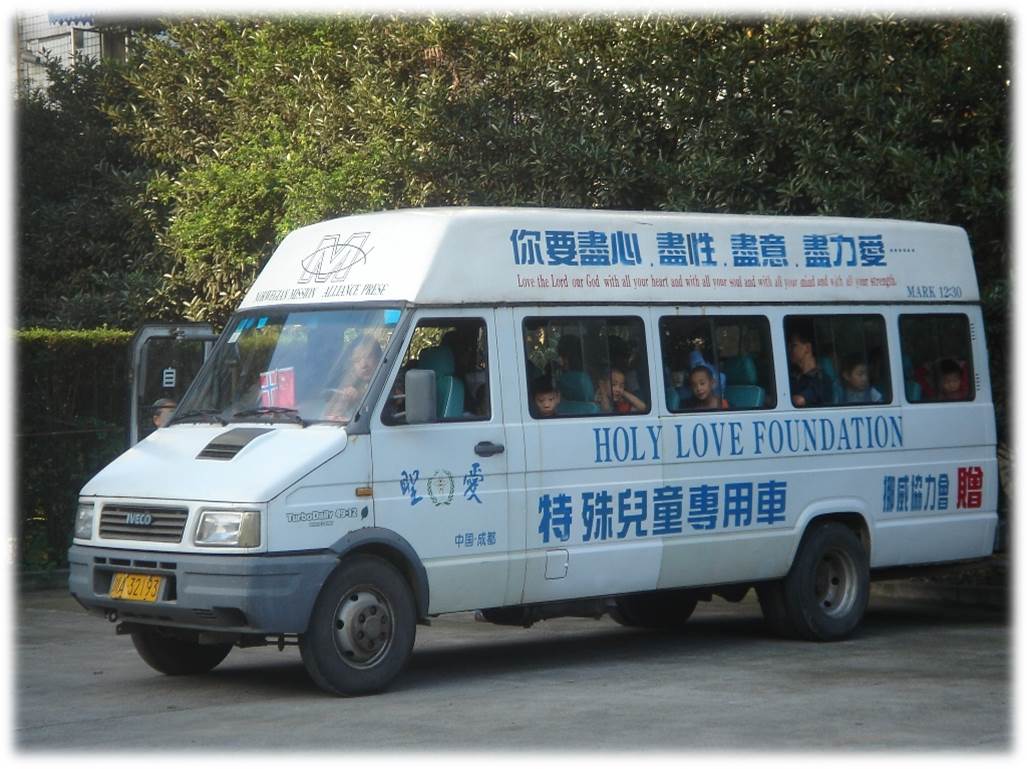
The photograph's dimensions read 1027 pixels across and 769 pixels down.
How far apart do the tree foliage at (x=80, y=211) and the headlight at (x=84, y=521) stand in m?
9.75

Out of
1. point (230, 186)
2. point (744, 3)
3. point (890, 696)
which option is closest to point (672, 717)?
point (890, 696)

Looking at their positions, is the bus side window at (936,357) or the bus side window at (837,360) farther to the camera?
the bus side window at (936,357)

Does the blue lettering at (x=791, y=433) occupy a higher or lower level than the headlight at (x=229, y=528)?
higher

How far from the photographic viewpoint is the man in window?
41.0 ft

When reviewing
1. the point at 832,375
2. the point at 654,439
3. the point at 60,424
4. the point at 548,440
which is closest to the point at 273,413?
the point at 548,440

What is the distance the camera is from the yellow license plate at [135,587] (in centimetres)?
995

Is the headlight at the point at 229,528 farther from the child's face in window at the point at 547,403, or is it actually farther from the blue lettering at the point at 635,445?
the blue lettering at the point at 635,445

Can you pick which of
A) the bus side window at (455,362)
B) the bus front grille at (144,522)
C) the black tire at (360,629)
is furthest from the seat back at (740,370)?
the bus front grille at (144,522)

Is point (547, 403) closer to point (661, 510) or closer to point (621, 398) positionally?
point (621, 398)

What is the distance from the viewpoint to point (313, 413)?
33.8ft

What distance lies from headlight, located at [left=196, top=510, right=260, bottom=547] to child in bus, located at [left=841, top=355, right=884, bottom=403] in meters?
4.93

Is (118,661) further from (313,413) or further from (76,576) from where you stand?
(313,413)

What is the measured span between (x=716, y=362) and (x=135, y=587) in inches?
167

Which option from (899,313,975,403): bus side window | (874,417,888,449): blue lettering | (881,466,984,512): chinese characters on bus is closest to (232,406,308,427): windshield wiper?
(874,417,888,449): blue lettering
